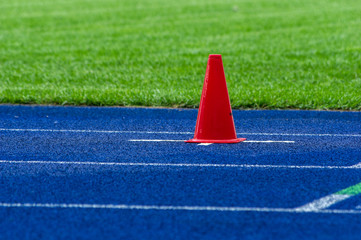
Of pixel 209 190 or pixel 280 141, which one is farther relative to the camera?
pixel 280 141

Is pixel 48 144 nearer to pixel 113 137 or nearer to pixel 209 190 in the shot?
pixel 113 137

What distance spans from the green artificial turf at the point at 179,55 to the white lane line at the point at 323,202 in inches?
174

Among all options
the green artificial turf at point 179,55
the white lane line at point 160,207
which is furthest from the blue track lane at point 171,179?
the green artificial turf at point 179,55

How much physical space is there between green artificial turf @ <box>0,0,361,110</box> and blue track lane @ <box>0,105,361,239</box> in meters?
1.42

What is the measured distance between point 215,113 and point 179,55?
26.8 ft

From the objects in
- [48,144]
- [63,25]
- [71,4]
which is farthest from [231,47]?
[71,4]

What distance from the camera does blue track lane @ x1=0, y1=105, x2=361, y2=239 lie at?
15.5 feet

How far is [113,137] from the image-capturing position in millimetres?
Result: 7852

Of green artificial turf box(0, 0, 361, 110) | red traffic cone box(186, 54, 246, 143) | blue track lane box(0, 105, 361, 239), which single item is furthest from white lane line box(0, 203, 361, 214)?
green artificial turf box(0, 0, 361, 110)

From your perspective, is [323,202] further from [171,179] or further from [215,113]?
[215,113]

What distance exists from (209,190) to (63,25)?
17804mm

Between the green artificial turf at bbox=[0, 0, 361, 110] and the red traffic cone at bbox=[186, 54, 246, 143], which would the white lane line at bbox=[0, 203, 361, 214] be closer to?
the red traffic cone at bbox=[186, 54, 246, 143]

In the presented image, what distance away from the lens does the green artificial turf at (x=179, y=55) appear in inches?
413

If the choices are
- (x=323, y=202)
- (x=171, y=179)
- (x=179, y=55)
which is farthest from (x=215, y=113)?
(x=179, y=55)
